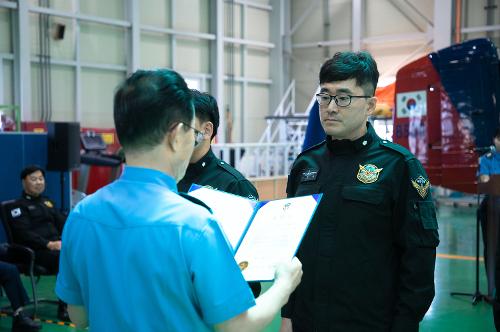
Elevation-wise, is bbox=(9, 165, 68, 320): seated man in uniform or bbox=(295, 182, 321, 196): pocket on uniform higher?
bbox=(295, 182, 321, 196): pocket on uniform

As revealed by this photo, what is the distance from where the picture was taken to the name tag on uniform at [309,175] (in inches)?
84.0

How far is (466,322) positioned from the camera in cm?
507

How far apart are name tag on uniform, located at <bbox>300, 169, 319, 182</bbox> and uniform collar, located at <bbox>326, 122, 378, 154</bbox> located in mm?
104

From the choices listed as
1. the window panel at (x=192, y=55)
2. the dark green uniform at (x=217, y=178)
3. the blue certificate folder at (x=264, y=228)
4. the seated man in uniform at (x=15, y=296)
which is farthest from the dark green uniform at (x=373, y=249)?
the window panel at (x=192, y=55)

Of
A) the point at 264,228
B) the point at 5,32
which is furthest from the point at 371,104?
the point at 5,32

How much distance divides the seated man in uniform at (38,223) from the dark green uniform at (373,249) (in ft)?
12.2

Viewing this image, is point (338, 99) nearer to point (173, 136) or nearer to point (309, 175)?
point (309, 175)

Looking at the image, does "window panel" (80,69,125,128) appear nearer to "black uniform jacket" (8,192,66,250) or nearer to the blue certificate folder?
"black uniform jacket" (8,192,66,250)

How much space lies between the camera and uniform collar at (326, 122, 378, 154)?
6.83 ft

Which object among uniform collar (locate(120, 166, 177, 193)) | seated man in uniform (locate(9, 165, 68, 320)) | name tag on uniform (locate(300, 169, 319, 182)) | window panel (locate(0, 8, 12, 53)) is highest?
window panel (locate(0, 8, 12, 53))

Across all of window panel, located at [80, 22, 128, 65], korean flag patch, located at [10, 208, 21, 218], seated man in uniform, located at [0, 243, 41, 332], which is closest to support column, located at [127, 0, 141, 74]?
window panel, located at [80, 22, 128, 65]

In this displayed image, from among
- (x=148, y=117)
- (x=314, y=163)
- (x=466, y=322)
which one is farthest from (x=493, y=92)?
(x=148, y=117)

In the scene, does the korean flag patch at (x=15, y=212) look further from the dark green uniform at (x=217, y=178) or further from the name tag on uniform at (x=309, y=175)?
the name tag on uniform at (x=309, y=175)

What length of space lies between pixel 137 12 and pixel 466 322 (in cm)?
1050
